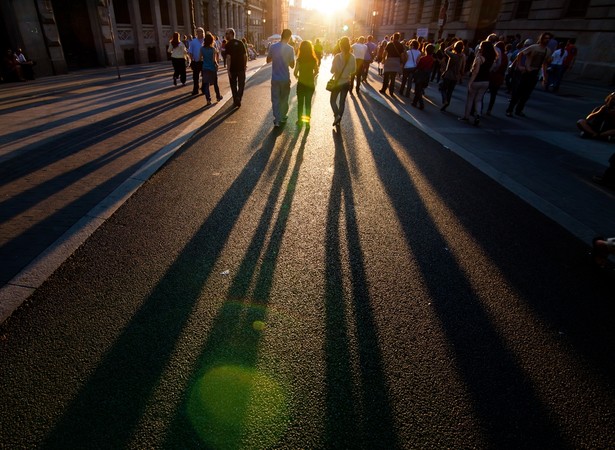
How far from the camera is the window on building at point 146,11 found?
82.9ft

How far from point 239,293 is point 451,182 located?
13.5ft

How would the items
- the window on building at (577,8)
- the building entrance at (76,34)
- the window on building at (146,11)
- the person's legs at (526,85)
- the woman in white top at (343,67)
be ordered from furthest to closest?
1. the window on building at (146,11)
2. the building entrance at (76,34)
3. the window on building at (577,8)
4. the person's legs at (526,85)
5. the woman in white top at (343,67)

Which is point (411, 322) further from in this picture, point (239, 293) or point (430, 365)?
point (239, 293)

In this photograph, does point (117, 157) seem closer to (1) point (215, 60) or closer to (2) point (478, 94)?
(1) point (215, 60)

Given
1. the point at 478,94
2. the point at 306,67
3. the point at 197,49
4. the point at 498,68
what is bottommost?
the point at 478,94

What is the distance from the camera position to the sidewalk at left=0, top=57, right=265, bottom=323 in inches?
138

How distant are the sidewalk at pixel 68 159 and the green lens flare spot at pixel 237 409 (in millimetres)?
1824

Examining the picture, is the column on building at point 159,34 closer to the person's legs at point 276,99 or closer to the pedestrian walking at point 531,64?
the person's legs at point 276,99

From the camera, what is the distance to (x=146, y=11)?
84.1 feet

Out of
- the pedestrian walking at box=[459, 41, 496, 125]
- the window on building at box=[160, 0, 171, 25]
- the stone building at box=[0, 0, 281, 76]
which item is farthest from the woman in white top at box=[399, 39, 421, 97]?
the window on building at box=[160, 0, 171, 25]

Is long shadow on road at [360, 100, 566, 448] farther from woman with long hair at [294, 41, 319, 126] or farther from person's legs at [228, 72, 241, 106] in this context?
person's legs at [228, 72, 241, 106]

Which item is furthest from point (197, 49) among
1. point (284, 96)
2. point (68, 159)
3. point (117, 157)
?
point (68, 159)

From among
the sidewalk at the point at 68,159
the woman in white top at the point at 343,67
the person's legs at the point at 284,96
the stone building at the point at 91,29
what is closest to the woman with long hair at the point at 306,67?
the person's legs at the point at 284,96

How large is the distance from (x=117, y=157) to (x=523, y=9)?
91.7 feet
